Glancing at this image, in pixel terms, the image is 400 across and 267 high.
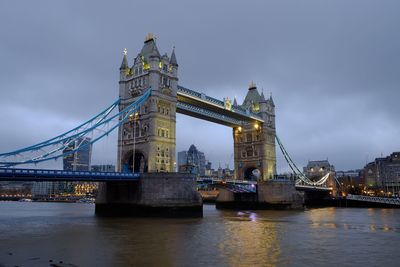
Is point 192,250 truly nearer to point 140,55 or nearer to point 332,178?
point 140,55

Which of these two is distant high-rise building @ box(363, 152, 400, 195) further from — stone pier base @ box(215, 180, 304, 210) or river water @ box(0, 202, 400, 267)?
river water @ box(0, 202, 400, 267)

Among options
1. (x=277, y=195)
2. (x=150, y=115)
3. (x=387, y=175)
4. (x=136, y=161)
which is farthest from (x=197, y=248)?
(x=387, y=175)

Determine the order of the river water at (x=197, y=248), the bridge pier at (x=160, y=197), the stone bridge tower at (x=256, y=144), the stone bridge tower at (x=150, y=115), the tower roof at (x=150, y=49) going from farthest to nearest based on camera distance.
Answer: the stone bridge tower at (x=256, y=144) < the tower roof at (x=150, y=49) < the stone bridge tower at (x=150, y=115) < the bridge pier at (x=160, y=197) < the river water at (x=197, y=248)

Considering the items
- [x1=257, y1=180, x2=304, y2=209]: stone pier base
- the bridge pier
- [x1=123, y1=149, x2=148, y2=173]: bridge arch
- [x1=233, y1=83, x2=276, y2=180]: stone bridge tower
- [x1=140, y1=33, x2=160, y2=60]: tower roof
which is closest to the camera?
the bridge pier

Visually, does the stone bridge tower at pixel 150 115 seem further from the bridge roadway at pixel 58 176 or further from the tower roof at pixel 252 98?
the tower roof at pixel 252 98

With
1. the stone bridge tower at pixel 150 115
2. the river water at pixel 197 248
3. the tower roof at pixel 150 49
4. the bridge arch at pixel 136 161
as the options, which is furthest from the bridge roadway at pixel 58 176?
the tower roof at pixel 150 49

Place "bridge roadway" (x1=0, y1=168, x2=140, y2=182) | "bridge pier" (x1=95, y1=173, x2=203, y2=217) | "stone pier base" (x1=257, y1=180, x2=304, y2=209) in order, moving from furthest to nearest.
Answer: "stone pier base" (x1=257, y1=180, x2=304, y2=209) < "bridge pier" (x1=95, y1=173, x2=203, y2=217) < "bridge roadway" (x1=0, y1=168, x2=140, y2=182)

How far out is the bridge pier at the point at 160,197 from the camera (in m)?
45.4

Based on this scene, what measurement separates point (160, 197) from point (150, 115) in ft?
43.9

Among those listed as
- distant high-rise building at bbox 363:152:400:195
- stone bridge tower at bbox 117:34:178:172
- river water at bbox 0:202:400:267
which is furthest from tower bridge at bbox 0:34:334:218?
distant high-rise building at bbox 363:152:400:195

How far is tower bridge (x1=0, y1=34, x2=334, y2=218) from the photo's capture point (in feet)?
146

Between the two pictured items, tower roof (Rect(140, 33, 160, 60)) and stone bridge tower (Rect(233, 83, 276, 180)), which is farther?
stone bridge tower (Rect(233, 83, 276, 180))

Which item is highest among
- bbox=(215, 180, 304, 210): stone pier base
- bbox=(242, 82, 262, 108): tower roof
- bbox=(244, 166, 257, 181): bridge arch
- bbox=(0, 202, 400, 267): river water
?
bbox=(242, 82, 262, 108): tower roof

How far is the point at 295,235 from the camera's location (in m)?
29.5
